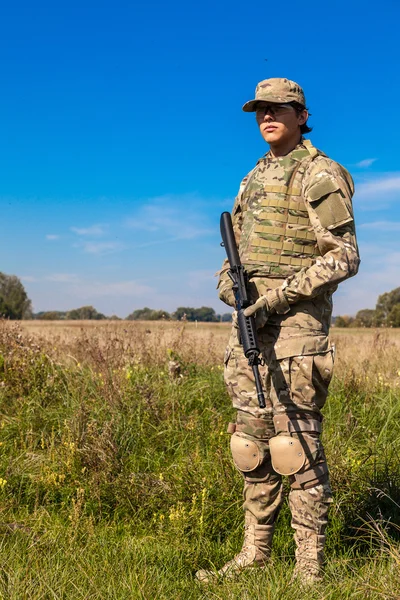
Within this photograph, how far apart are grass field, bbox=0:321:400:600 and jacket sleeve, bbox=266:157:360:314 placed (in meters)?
1.35

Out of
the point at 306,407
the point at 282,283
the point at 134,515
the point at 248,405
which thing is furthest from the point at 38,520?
the point at 282,283

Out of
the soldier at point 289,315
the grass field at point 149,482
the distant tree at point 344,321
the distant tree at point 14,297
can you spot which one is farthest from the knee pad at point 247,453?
the distant tree at point 14,297

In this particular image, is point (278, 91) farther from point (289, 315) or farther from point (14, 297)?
point (14, 297)

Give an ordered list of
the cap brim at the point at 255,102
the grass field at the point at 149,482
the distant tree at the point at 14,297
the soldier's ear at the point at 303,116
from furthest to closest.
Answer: the distant tree at the point at 14,297 → the soldier's ear at the point at 303,116 → the cap brim at the point at 255,102 → the grass field at the point at 149,482

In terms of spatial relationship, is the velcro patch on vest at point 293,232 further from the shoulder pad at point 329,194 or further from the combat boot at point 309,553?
the combat boot at point 309,553

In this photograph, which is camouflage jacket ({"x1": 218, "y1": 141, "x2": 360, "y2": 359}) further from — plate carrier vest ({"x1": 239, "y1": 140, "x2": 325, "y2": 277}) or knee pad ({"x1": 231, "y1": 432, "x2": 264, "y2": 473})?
knee pad ({"x1": 231, "y1": 432, "x2": 264, "y2": 473})

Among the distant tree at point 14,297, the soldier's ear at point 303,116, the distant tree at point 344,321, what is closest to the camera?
the soldier's ear at point 303,116

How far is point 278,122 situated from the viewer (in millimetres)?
3463

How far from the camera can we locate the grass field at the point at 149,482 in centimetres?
305

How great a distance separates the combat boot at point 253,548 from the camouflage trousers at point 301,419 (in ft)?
0.91

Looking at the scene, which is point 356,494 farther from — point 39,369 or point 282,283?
point 39,369

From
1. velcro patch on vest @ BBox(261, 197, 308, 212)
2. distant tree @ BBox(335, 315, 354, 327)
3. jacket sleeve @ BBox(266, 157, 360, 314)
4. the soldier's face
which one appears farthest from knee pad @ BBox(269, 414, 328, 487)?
distant tree @ BBox(335, 315, 354, 327)

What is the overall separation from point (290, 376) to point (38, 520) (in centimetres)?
209

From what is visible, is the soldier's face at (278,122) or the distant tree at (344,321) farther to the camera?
the distant tree at (344,321)
